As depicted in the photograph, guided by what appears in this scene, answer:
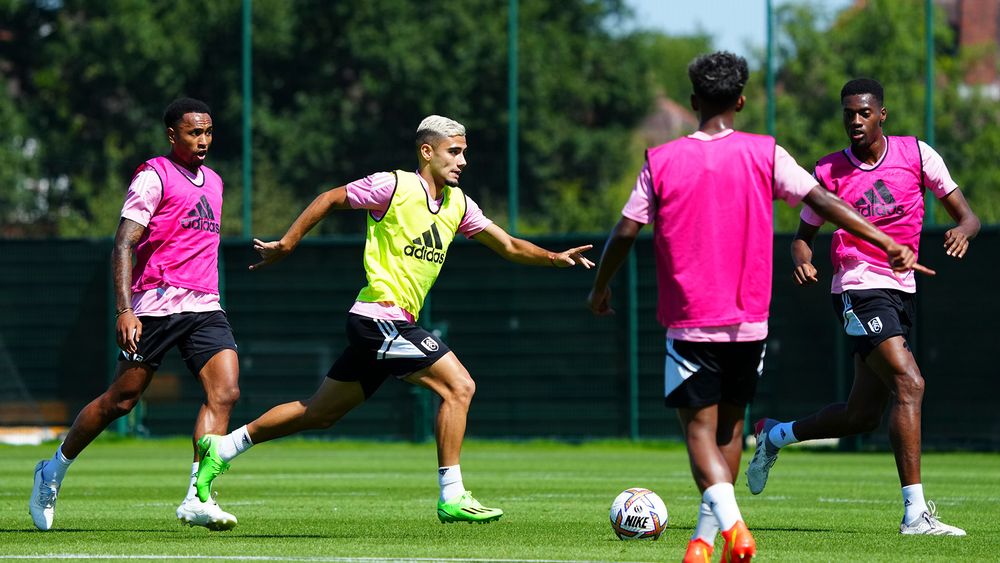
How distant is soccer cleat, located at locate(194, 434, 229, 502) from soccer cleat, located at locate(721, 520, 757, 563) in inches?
134

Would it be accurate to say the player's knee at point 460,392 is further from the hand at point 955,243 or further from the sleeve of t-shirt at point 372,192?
the hand at point 955,243

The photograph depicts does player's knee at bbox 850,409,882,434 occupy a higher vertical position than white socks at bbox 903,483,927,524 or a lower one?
higher

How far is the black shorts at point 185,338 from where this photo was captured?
9.12m

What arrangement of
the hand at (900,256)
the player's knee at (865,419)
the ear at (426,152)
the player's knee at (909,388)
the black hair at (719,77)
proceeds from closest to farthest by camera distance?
the black hair at (719,77) → the hand at (900,256) → the player's knee at (909,388) → the ear at (426,152) → the player's knee at (865,419)

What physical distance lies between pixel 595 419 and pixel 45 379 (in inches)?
273

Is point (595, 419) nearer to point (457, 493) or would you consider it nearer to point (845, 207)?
point (457, 493)

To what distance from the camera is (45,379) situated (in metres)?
20.7

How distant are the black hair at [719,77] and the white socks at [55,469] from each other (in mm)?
4393

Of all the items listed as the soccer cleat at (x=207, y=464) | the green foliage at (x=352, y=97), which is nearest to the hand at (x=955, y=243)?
the soccer cleat at (x=207, y=464)

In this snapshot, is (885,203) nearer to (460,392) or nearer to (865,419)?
(865,419)

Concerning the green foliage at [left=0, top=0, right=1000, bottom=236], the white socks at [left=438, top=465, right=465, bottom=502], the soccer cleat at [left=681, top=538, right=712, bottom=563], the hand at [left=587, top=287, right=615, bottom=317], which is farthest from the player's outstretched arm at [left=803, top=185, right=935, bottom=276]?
the green foliage at [left=0, top=0, right=1000, bottom=236]

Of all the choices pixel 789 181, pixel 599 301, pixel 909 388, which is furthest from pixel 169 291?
pixel 909 388

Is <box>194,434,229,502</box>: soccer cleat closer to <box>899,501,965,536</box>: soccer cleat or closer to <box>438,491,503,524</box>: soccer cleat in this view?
<box>438,491,503,524</box>: soccer cleat

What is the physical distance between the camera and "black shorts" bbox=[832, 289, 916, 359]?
29.5ft
